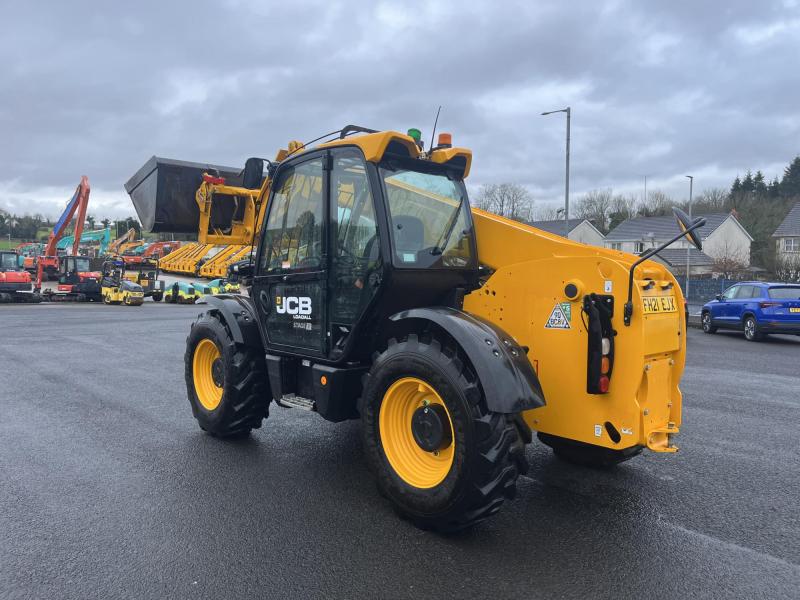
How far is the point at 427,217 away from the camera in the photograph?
173 inches

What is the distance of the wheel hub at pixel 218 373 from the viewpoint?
5.49 meters

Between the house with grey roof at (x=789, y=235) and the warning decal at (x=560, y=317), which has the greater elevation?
the house with grey roof at (x=789, y=235)

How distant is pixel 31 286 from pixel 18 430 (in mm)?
24714

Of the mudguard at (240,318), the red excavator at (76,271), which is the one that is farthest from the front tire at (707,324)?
the red excavator at (76,271)

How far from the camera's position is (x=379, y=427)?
3.96m

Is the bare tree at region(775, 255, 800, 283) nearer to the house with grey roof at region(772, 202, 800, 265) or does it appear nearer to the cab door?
the house with grey roof at region(772, 202, 800, 265)

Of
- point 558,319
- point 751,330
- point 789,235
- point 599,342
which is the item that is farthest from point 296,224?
point 789,235

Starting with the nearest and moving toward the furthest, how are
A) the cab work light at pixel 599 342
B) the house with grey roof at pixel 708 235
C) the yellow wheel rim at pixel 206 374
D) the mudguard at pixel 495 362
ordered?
the mudguard at pixel 495 362 → the cab work light at pixel 599 342 → the yellow wheel rim at pixel 206 374 → the house with grey roof at pixel 708 235

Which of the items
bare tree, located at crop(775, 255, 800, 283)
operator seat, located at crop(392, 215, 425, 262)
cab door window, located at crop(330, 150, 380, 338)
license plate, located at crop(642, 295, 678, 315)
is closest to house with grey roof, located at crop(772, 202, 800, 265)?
bare tree, located at crop(775, 255, 800, 283)

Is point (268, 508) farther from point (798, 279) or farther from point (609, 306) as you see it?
point (798, 279)

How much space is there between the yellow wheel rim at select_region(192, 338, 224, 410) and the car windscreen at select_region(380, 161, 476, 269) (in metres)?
2.53

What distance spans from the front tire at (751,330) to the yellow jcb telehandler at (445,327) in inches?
502

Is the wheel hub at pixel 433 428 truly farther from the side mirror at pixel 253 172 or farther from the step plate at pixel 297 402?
the side mirror at pixel 253 172

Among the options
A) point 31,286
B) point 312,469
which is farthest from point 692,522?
→ point 31,286
